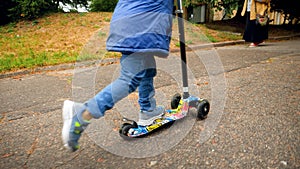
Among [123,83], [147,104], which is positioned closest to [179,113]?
[147,104]

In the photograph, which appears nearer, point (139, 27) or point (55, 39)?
point (139, 27)

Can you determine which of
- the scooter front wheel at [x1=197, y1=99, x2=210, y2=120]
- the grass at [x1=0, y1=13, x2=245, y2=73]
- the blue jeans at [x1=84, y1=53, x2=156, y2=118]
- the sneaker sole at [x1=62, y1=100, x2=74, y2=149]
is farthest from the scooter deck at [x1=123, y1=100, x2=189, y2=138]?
the grass at [x1=0, y1=13, x2=245, y2=73]

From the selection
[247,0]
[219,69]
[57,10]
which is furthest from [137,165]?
[57,10]

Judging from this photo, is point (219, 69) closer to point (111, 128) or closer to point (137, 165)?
point (111, 128)

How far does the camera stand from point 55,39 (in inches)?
306

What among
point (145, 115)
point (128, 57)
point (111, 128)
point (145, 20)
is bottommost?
point (111, 128)

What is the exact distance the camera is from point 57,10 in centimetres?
1138

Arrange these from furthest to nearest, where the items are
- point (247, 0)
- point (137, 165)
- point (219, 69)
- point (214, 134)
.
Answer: point (247, 0), point (219, 69), point (214, 134), point (137, 165)

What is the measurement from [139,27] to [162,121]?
915mm

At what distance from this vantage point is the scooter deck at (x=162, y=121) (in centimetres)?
206

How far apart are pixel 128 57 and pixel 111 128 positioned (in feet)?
2.84

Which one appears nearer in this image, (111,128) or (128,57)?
(128,57)

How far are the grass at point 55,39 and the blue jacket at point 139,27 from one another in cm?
323

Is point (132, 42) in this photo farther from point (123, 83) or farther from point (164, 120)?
point (164, 120)
